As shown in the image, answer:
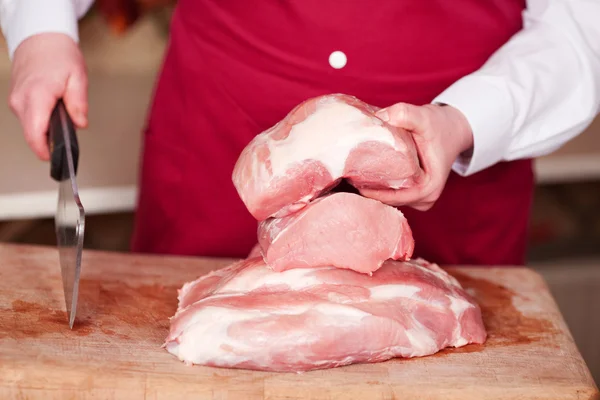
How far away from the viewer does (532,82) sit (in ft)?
5.56

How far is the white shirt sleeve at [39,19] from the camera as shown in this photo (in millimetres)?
1814

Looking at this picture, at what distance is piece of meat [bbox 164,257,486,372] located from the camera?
141cm

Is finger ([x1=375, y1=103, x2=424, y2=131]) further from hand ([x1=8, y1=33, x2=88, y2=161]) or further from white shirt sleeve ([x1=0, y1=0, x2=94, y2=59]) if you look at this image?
white shirt sleeve ([x1=0, y1=0, x2=94, y2=59])

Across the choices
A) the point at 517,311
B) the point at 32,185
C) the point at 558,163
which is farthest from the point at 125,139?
the point at 517,311

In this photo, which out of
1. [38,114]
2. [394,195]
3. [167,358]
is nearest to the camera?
[167,358]

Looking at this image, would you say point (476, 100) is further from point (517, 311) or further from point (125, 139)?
point (125, 139)

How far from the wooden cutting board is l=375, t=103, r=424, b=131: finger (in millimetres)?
422

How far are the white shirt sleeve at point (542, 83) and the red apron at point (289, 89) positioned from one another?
0.42ft

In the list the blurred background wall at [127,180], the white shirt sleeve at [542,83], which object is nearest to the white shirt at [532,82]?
the white shirt sleeve at [542,83]

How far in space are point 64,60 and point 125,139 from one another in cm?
→ 146

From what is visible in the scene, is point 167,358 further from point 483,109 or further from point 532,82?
point 532,82

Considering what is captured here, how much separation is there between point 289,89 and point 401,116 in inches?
17.8

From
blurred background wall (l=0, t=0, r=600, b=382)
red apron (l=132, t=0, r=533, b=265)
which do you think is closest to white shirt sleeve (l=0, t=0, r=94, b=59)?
red apron (l=132, t=0, r=533, b=265)

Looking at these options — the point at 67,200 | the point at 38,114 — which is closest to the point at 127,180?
the point at 38,114
